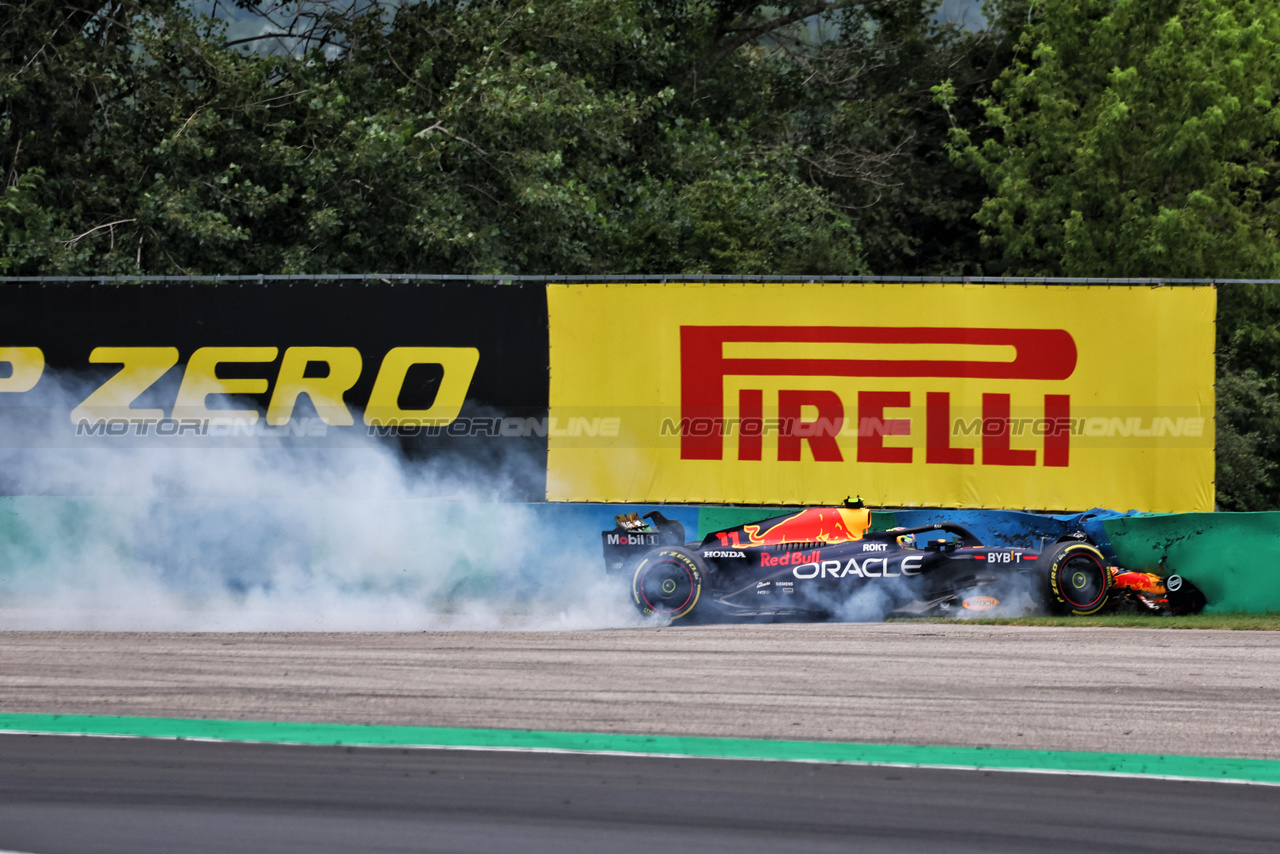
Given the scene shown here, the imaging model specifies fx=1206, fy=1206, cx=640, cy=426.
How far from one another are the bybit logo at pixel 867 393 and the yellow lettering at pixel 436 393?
7.45ft

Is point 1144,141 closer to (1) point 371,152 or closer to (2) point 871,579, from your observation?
(1) point 371,152

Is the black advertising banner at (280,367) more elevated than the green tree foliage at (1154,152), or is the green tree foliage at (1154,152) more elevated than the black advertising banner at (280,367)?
the green tree foliage at (1154,152)

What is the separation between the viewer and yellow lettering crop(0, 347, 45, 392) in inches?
494

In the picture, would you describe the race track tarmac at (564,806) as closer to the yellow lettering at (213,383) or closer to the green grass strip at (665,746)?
the green grass strip at (665,746)

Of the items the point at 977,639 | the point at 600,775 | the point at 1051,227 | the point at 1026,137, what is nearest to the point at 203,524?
the point at 600,775

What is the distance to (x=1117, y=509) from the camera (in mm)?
11953

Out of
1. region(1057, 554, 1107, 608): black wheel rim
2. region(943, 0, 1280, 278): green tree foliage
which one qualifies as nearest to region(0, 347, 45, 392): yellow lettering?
region(1057, 554, 1107, 608): black wheel rim

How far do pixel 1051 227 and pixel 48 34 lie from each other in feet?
56.6

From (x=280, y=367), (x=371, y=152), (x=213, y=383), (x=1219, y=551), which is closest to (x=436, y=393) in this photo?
(x=280, y=367)

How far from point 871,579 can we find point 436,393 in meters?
4.76

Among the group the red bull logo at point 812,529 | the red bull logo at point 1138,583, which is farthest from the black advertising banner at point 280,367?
the red bull logo at point 1138,583

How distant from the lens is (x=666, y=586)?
1159cm

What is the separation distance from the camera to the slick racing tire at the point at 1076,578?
11.5 metres

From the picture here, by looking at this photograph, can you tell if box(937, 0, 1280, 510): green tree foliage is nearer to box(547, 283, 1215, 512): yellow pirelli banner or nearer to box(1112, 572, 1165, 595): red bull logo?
box(547, 283, 1215, 512): yellow pirelli banner
